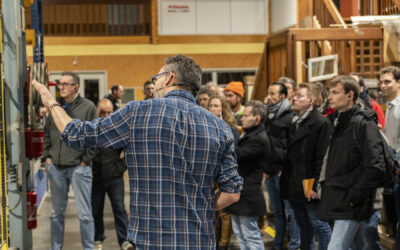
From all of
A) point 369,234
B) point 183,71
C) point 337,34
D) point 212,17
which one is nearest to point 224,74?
A: point 212,17

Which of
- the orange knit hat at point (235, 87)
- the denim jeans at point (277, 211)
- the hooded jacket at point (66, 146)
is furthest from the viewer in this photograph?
the orange knit hat at point (235, 87)

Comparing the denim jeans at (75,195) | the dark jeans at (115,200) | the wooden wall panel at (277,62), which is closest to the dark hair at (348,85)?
the denim jeans at (75,195)

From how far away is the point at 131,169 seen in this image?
231 centimetres

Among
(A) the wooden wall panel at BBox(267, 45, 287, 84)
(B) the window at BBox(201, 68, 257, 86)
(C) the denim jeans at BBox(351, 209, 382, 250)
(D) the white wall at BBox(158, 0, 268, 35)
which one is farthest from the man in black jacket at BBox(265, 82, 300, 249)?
(B) the window at BBox(201, 68, 257, 86)

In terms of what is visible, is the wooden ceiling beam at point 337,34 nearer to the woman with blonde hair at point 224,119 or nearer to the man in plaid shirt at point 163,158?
the woman with blonde hair at point 224,119

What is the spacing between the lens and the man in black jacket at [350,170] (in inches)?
133

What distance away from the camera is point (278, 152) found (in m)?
5.02

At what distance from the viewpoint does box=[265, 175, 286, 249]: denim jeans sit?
5.10m

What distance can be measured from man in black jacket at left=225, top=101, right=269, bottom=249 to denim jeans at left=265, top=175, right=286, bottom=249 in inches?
32.4

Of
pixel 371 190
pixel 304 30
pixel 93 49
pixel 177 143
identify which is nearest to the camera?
pixel 177 143

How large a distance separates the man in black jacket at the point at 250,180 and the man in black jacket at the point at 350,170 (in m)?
0.74

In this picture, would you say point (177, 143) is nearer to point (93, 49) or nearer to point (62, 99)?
point (62, 99)

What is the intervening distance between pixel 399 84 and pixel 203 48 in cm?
902

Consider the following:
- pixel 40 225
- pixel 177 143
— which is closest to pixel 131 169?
pixel 177 143
